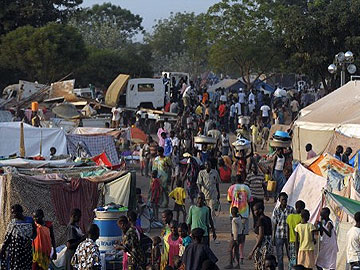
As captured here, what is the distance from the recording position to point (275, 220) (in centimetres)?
1300

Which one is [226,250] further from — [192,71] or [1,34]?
[192,71]

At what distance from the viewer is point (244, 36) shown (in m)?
48.0

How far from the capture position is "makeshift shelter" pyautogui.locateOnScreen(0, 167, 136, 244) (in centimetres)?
1452

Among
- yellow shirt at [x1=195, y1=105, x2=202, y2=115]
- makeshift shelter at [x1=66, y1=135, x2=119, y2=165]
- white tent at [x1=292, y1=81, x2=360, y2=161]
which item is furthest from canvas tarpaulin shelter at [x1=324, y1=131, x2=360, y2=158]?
yellow shirt at [x1=195, y1=105, x2=202, y2=115]

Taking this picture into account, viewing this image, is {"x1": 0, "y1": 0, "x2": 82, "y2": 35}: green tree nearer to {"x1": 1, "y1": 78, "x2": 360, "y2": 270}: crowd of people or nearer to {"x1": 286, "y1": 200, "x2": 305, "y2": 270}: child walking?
{"x1": 1, "y1": 78, "x2": 360, "y2": 270}: crowd of people

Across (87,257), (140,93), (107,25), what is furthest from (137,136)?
(107,25)

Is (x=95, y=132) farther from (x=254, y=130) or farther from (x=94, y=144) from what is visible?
(x=254, y=130)

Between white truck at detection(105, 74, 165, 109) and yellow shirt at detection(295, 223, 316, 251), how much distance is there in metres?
27.3

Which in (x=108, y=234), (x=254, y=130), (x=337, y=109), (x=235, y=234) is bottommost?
(x=235, y=234)

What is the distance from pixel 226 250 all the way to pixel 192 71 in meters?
70.4

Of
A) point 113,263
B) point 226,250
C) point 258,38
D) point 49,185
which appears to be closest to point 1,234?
point 49,185

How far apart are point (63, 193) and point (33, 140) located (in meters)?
7.70

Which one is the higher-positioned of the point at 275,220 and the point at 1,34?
the point at 1,34

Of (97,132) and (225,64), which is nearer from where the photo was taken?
(97,132)
